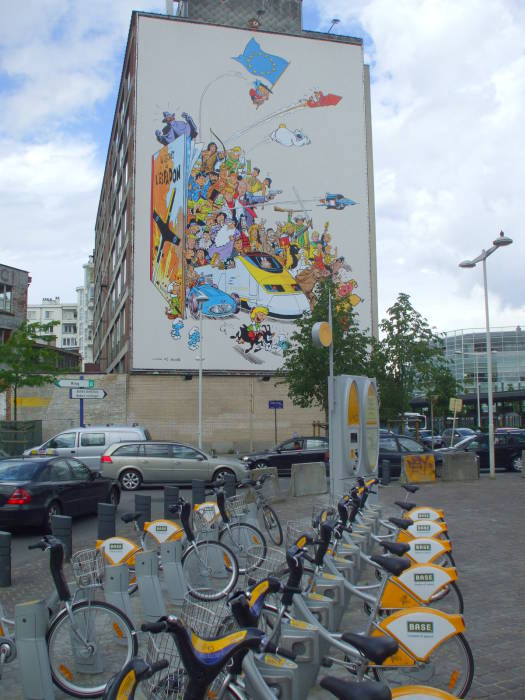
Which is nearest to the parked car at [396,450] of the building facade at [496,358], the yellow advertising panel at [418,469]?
the yellow advertising panel at [418,469]

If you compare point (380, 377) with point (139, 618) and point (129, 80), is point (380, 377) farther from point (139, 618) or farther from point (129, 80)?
point (129, 80)

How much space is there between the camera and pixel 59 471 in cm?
1341

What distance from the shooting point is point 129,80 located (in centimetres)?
4631

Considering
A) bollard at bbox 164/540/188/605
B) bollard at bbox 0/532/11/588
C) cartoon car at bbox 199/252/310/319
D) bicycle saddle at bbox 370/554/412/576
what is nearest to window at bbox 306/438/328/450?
bollard at bbox 0/532/11/588

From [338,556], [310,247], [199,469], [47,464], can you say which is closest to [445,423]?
[310,247]

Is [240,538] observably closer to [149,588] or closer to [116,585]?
[149,588]

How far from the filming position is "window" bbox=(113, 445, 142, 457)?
70.8 ft

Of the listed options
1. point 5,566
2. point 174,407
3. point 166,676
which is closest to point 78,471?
point 5,566

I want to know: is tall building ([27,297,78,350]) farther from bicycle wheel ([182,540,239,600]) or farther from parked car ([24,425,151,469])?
bicycle wheel ([182,540,239,600])

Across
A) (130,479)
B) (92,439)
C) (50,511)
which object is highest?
(92,439)

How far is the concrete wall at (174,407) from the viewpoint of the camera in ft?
131

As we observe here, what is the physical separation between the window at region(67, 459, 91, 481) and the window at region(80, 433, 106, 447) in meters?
10.2

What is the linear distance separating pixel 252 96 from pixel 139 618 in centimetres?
4042

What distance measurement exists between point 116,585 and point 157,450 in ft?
52.2
